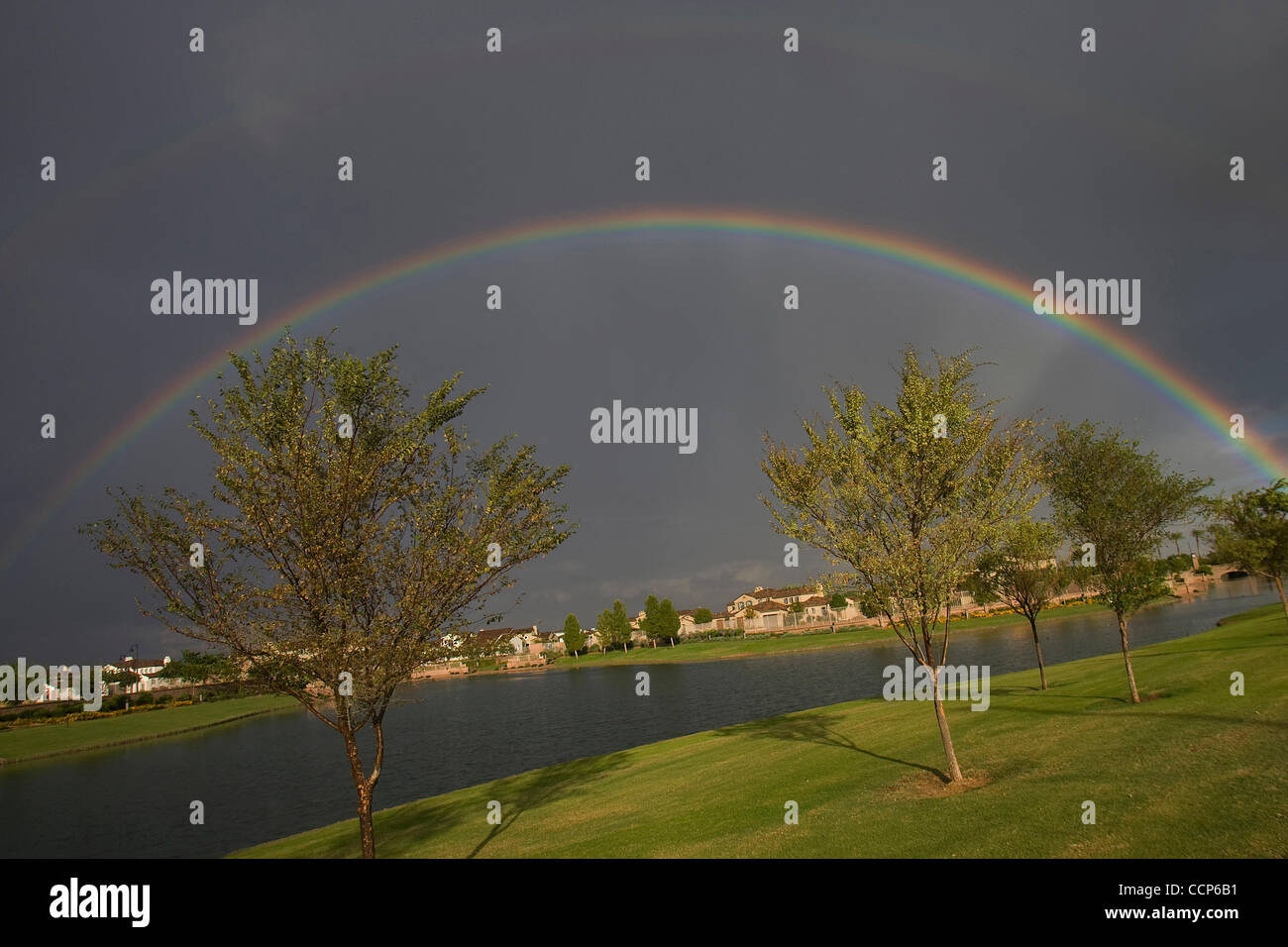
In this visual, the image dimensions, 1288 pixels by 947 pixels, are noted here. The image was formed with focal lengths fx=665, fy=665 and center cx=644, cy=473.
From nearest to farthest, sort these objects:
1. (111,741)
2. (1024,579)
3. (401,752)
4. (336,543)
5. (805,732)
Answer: (336,543) < (805,732) < (1024,579) < (401,752) < (111,741)

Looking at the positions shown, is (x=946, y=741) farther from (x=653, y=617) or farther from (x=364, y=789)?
(x=653, y=617)

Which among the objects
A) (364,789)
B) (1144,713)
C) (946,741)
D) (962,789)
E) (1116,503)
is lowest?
(962,789)

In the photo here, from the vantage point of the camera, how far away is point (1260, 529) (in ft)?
116

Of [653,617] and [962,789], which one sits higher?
[962,789]

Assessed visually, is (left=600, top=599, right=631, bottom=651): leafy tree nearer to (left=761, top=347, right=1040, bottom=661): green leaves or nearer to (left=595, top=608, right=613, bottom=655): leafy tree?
(left=595, top=608, right=613, bottom=655): leafy tree

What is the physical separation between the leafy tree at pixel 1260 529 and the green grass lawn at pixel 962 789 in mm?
3765

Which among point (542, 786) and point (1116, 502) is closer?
point (1116, 502)

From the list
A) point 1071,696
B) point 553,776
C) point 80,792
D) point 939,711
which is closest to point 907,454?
point 939,711

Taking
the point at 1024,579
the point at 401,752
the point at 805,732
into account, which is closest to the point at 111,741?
the point at 401,752

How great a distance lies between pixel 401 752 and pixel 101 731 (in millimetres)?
68515

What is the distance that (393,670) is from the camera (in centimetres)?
Result: 1598

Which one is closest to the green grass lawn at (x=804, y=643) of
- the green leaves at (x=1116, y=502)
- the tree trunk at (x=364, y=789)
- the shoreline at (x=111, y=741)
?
the shoreline at (x=111, y=741)

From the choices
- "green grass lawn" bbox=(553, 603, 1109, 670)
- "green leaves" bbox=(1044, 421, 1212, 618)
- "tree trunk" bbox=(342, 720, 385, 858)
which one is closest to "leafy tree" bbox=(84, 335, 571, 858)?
"tree trunk" bbox=(342, 720, 385, 858)

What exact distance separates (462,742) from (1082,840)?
61.7m
